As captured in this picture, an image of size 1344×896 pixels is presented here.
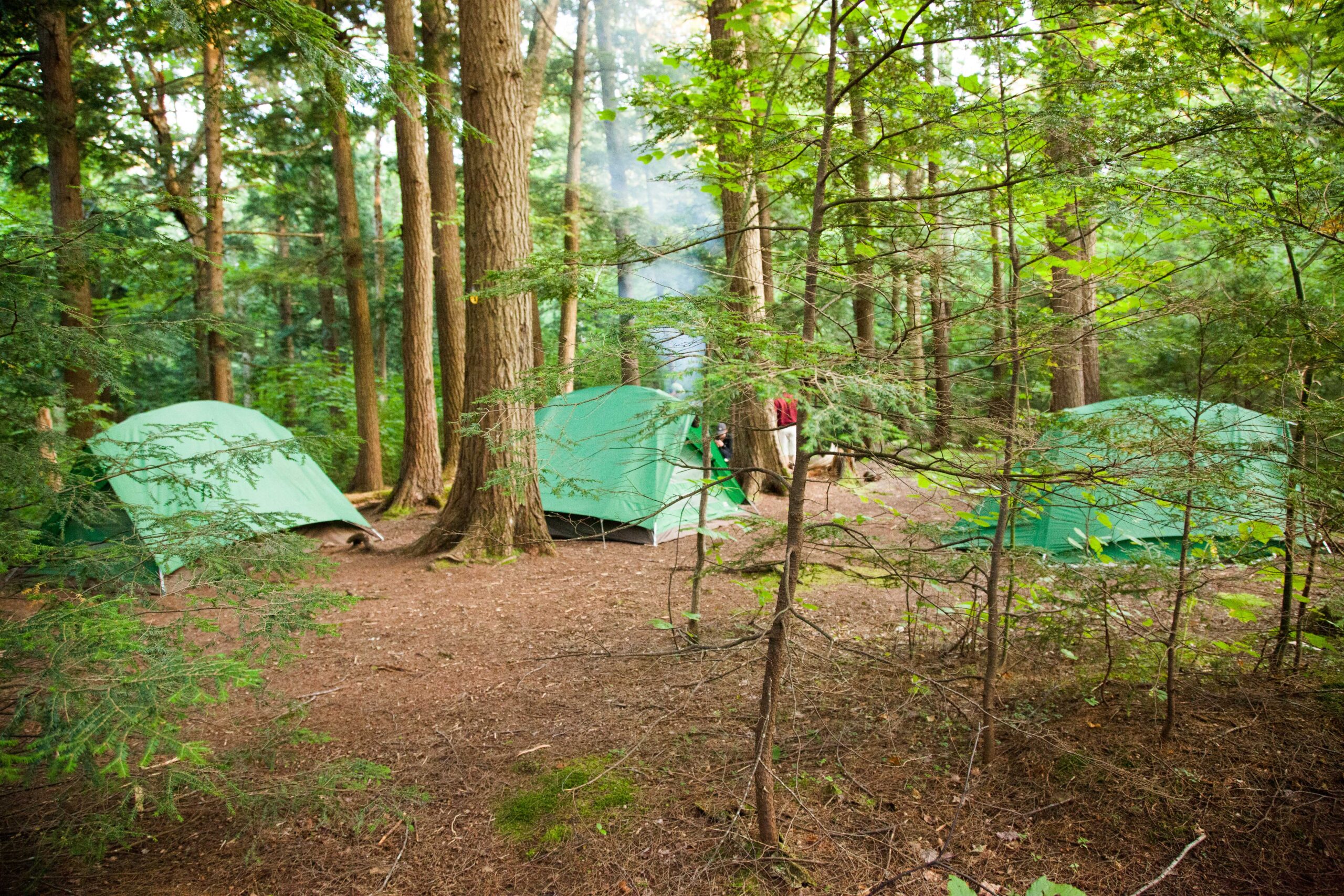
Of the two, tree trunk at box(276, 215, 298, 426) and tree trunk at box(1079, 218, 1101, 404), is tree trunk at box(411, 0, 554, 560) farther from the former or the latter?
tree trunk at box(276, 215, 298, 426)

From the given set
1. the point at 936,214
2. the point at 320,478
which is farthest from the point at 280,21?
the point at 320,478

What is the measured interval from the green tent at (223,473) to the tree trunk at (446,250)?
73.1 inches

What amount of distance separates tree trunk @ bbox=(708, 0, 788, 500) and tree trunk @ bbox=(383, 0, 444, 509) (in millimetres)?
3696

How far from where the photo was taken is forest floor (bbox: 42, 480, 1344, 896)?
8.16ft

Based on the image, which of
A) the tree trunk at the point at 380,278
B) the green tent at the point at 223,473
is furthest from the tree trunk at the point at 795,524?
the tree trunk at the point at 380,278

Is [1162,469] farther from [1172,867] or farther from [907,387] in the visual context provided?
[1172,867]

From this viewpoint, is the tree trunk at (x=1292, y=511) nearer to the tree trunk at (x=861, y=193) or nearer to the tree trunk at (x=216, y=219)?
the tree trunk at (x=861, y=193)

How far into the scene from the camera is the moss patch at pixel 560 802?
9.09ft

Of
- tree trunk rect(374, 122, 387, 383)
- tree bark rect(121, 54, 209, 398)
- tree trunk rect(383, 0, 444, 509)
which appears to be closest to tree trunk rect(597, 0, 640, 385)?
tree trunk rect(383, 0, 444, 509)

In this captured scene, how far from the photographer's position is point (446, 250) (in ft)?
31.8

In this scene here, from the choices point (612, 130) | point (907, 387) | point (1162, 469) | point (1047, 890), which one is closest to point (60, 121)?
point (907, 387)

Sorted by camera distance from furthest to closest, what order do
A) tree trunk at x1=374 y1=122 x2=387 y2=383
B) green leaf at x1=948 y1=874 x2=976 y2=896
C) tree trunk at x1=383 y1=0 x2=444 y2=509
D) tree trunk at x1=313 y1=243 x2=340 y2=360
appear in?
tree trunk at x1=313 y1=243 x2=340 y2=360
tree trunk at x1=374 y1=122 x2=387 y2=383
tree trunk at x1=383 y1=0 x2=444 y2=509
green leaf at x1=948 y1=874 x2=976 y2=896

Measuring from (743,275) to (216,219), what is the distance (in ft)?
24.0

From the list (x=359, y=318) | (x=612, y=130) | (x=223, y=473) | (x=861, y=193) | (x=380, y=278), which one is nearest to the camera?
(x=223, y=473)
